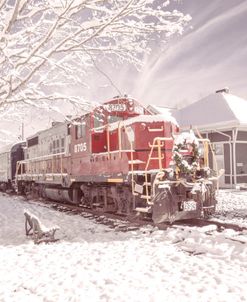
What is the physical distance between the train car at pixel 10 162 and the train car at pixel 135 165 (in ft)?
35.8

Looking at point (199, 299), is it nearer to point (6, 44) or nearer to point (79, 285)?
point (79, 285)

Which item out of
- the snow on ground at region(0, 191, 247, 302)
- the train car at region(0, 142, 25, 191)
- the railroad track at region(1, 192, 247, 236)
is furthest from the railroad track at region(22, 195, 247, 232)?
the train car at region(0, 142, 25, 191)

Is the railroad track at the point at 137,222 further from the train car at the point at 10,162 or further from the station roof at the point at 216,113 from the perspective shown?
the train car at the point at 10,162

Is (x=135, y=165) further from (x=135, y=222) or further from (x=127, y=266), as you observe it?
(x=127, y=266)

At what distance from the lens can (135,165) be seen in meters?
10.2

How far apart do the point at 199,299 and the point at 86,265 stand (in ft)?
7.42

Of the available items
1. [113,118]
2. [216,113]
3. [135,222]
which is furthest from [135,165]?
[216,113]

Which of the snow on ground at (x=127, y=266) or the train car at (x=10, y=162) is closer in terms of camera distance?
the snow on ground at (x=127, y=266)

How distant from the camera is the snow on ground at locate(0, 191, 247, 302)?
183 inches

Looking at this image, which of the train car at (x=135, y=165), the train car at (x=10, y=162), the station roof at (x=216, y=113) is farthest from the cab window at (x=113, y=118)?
the train car at (x=10, y=162)

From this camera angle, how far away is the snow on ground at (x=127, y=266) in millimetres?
4652

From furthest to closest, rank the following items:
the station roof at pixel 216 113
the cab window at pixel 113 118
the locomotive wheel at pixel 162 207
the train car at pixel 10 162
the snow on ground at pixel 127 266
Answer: the train car at pixel 10 162 → the station roof at pixel 216 113 → the cab window at pixel 113 118 → the locomotive wheel at pixel 162 207 → the snow on ground at pixel 127 266

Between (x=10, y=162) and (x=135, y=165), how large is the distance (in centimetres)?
1629

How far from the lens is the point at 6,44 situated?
5.53m
